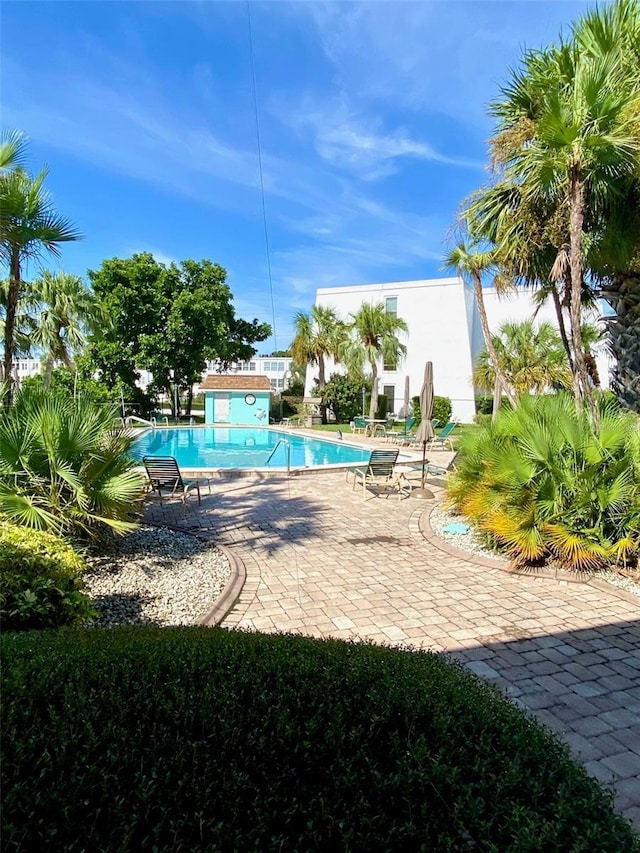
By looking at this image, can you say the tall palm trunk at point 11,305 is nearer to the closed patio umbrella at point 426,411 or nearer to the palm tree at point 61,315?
the closed patio umbrella at point 426,411

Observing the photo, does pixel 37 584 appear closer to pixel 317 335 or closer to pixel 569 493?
pixel 569 493

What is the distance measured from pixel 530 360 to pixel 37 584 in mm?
25010

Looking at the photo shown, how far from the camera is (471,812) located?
1.53 meters

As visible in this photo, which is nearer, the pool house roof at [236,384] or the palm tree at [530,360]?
the palm tree at [530,360]

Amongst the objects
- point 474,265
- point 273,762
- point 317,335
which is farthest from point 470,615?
point 317,335

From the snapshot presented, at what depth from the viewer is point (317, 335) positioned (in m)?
32.1

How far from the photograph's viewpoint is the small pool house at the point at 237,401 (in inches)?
1296

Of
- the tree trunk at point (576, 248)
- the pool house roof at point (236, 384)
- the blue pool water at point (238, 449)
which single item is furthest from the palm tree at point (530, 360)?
the tree trunk at point (576, 248)

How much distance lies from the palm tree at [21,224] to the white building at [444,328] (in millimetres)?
27700

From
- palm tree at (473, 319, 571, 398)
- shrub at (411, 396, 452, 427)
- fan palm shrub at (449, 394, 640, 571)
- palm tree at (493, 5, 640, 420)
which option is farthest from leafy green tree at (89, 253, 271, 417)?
fan palm shrub at (449, 394, 640, 571)

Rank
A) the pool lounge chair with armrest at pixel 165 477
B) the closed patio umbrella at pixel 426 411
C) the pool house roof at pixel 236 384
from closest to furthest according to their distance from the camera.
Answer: the pool lounge chair with armrest at pixel 165 477
the closed patio umbrella at pixel 426 411
the pool house roof at pixel 236 384

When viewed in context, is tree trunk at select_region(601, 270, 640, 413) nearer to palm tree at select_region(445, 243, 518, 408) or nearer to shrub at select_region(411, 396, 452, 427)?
palm tree at select_region(445, 243, 518, 408)

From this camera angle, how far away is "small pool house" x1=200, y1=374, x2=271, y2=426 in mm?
32906

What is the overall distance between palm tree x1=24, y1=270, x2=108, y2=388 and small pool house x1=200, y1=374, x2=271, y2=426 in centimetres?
1135
